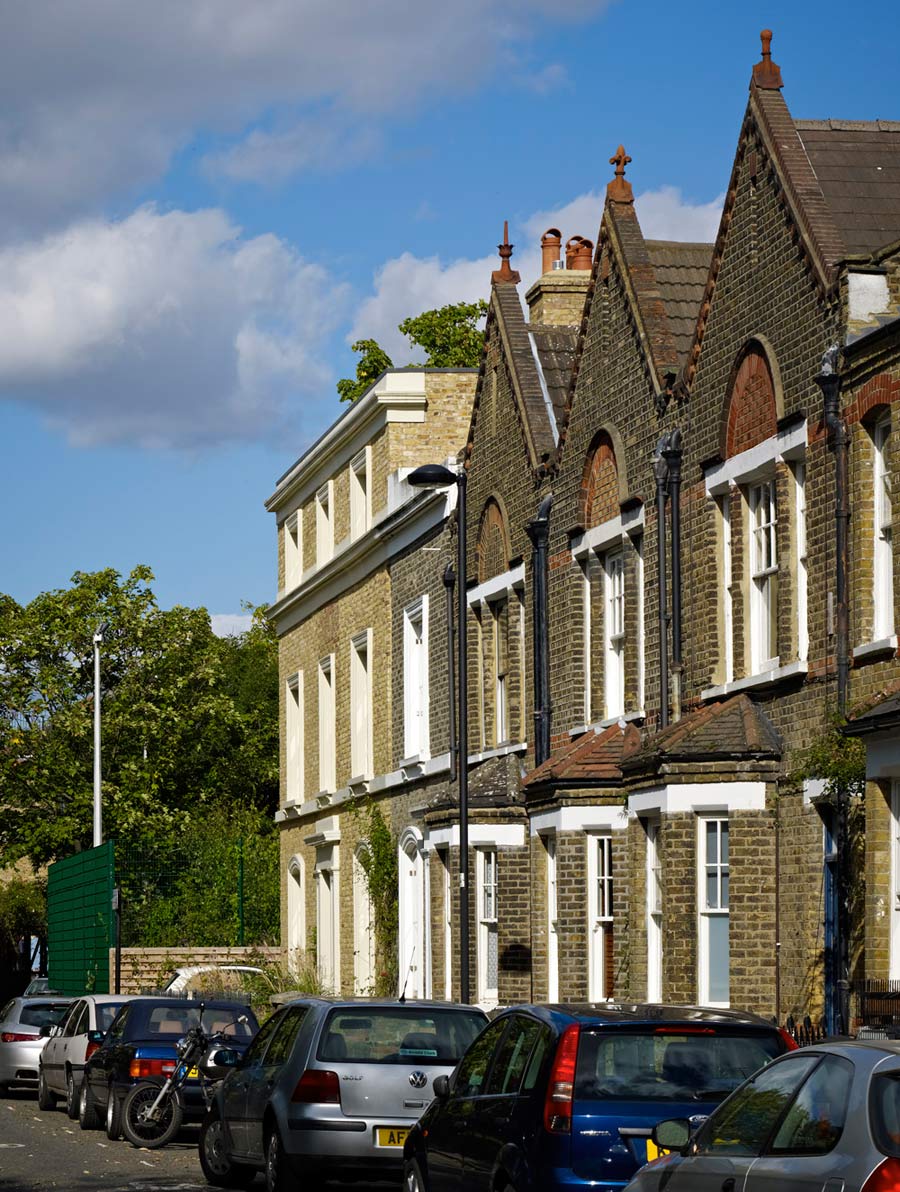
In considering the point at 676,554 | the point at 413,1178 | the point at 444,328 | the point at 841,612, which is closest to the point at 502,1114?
the point at 413,1178

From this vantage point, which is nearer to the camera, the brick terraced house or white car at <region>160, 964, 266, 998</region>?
the brick terraced house

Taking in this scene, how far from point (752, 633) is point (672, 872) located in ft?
8.38

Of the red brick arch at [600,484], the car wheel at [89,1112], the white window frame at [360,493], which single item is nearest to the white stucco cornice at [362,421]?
the white window frame at [360,493]

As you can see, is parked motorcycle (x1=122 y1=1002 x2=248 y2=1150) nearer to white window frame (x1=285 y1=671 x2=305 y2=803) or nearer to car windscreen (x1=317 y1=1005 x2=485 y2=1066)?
car windscreen (x1=317 y1=1005 x2=485 y2=1066)

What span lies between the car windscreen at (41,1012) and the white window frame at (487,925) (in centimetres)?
608

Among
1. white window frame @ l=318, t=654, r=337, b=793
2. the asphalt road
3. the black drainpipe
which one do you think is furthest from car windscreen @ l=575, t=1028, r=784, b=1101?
white window frame @ l=318, t=654, r=337, b=793

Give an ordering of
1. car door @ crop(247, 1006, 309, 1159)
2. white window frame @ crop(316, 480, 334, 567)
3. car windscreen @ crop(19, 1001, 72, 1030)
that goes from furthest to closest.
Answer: white window frame @ crop(316, 480, 334, 567) < car windscreen @ crop(19, 1001, 72, 1030) < car door @ crop(247, 1006, 309, 1159)

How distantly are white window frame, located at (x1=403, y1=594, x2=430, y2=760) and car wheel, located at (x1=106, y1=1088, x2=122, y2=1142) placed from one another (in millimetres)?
13374

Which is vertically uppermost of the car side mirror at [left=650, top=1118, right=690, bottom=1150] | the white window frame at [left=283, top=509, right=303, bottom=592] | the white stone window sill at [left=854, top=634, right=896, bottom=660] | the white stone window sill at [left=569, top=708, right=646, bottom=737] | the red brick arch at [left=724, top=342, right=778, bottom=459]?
the white window frame at [left=283, top=509, right=303, bottom=592]

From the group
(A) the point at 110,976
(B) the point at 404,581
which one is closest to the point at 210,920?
(A) the point at 110,976

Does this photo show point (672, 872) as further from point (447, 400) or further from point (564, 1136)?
point (447, 400)

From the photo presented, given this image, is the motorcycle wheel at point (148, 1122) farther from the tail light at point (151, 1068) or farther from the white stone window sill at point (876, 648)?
the white stone window sill at point (876, 648)

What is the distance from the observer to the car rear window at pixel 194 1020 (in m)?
22.0

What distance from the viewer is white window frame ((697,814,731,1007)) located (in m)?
21.5
